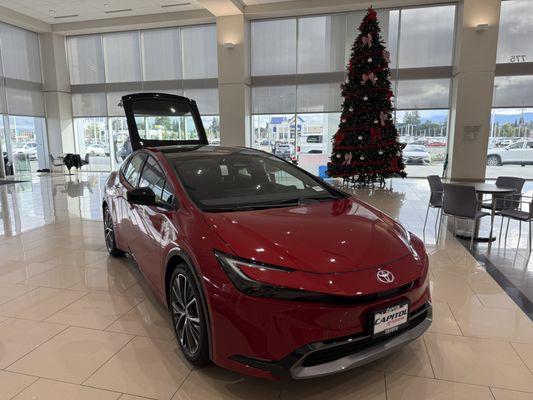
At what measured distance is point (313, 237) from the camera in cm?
188

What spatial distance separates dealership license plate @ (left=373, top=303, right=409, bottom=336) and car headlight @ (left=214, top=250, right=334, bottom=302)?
0.28m

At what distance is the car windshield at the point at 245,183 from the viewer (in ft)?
7.50

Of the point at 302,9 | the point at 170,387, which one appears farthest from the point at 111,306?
the point at 302,9

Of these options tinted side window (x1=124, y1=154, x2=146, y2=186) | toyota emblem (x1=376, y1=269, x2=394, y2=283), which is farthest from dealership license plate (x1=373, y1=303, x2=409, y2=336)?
tinted side window (x1=124, y1=154, x2=146, y2=186)

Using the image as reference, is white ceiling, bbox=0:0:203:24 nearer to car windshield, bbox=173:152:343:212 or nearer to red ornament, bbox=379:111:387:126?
red ornament, bbox=379:111:387:126

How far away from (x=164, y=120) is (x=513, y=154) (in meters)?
10.6

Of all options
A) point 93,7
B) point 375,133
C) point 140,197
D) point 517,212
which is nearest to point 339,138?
point 375,133

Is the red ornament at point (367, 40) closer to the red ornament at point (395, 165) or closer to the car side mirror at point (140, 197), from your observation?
the red ornament at point (395, 165)

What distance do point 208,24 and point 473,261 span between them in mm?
11487

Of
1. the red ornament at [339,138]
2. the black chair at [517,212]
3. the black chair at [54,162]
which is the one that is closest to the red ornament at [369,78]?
the red ornament at [339,138]

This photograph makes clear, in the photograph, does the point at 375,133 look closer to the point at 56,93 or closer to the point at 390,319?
the point at 390,319

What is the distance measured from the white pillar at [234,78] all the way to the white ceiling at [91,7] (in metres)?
1.18

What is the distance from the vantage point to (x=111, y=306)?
9.32 ft

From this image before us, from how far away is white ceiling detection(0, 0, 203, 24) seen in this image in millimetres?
11078
